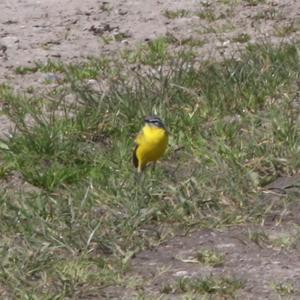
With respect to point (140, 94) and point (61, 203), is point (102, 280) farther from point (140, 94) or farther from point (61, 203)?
point (140, 94)

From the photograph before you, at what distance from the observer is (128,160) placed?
7.55m

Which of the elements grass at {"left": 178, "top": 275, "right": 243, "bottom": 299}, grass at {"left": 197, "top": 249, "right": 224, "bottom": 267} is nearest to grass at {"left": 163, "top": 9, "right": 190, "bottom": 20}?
grass at {"left": 197, "top": 249, "right": 224, "bottom": 267}

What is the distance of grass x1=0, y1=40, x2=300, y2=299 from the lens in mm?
6137

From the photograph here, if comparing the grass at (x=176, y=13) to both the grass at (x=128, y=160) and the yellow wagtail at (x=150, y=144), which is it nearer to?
the grass at (x=128, y=160)

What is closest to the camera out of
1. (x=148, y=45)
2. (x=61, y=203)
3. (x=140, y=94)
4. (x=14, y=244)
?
(x=14, y=244)

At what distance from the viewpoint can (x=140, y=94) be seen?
8.28m

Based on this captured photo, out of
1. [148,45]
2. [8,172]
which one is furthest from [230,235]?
[148,45]

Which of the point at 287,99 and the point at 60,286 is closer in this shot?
the point at 60,286

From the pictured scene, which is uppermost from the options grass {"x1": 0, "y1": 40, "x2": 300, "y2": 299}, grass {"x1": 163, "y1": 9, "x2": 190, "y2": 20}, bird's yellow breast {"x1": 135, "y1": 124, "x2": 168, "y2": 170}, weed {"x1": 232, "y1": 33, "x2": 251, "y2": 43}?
bird's yellow breast {"x1": 135, "y1": 124, "x2": 168, "y2": 170}

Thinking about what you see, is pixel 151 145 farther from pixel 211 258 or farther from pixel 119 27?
pixel 119 27

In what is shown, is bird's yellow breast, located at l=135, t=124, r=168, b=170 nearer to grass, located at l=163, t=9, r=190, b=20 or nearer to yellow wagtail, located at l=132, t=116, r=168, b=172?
yellow wagtail, located at l=132, t=116, r=168, b=172

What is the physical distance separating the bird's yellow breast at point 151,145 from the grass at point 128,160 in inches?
4.8

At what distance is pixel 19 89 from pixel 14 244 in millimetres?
2801

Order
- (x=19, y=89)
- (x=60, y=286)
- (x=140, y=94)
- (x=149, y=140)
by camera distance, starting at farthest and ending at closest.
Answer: (x=19, y=89) < (x=140, y=94) < (x=149, y=140) < (x=60, y=286)
